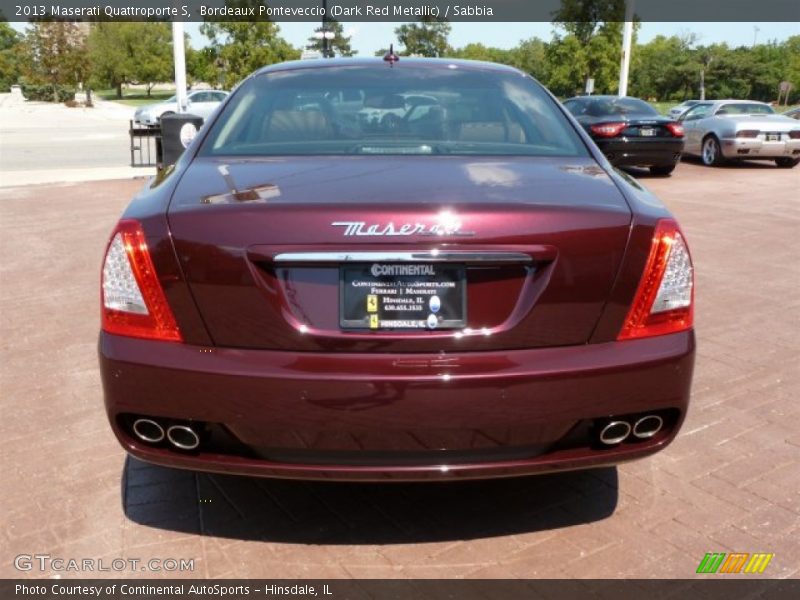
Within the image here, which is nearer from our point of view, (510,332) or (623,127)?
(510,332)

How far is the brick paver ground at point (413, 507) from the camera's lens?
277 centimetres

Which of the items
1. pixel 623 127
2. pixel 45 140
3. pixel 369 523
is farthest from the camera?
pixel 45 140

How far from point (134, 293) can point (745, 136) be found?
16.4m

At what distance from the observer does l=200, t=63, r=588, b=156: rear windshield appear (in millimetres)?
3236

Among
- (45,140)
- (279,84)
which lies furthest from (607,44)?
(279,84)

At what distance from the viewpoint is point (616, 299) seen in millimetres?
2498

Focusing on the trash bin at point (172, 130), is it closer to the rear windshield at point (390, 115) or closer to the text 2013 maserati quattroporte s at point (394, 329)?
the rear windshield at point (390, 115)

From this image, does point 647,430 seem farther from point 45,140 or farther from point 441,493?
point 45,140

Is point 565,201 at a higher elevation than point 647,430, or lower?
higher

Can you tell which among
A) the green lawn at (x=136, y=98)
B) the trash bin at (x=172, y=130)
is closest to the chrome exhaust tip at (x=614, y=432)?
the trash bin at (x=172, y=130)

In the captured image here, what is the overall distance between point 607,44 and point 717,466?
41.3 metres

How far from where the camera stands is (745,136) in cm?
1655

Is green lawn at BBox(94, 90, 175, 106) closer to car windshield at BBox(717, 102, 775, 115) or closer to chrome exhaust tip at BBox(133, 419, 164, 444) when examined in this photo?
car windshield at BBox(717, 102, 775, 115)

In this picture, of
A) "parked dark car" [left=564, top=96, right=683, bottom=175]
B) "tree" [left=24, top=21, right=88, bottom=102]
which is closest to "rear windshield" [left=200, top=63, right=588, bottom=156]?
"parked dark car" [left=564, top=96, right=683, bottom=175]
